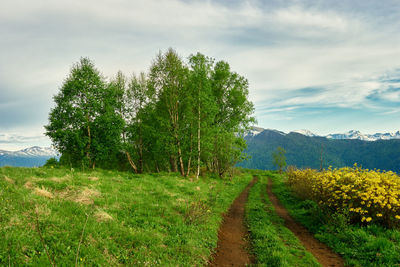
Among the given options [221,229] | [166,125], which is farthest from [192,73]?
[221,229]

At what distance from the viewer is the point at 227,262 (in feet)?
29.4

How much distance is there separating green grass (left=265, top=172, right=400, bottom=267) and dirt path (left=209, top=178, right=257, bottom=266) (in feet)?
15.6

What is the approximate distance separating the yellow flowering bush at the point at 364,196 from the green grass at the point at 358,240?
761 mm

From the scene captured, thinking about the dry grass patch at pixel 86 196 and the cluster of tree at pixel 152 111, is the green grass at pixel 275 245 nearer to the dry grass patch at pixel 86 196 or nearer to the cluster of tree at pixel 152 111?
the dry grass patch at pixel 86 196

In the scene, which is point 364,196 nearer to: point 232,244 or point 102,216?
point 232,244

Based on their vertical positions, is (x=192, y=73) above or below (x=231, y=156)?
above

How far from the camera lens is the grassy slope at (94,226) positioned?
5.83 metres

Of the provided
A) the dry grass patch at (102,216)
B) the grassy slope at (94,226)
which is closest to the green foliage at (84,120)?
the grassy slope at (94,226)

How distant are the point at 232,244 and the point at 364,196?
9.14 metres

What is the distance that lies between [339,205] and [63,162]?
4123 cm

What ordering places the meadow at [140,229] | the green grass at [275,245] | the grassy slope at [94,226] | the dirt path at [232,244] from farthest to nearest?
the dirt path at [232,244]
the green grass at [275,245]
the meadow at [140,229]
the grassy slope at [94,226]

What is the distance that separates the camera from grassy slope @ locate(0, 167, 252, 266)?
583 cm

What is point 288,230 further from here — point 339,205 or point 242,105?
point 242,105

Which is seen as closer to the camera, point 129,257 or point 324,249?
point 129,257
